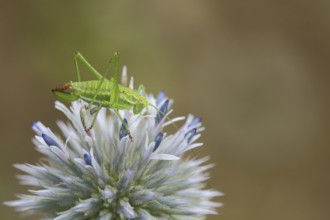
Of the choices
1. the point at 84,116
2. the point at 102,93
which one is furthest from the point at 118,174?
the point at 102,93

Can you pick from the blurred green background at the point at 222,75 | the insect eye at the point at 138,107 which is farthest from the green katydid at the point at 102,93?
the blurred green background at the point at 222,75

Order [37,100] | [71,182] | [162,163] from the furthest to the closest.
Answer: [37,100] < [162,163] < [71,182]

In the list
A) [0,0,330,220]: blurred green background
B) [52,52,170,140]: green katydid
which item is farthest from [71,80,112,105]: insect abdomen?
[0,0,330,220]: blurred green background

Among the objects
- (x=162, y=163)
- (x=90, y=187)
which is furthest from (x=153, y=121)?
(x=90, y=187)

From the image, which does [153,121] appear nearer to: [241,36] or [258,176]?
[258,176]

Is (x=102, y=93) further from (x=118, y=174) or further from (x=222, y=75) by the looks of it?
(x=222, y=75)

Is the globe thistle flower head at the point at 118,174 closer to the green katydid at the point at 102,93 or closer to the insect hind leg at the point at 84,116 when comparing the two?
the insect hind leg at the point at 84,116
